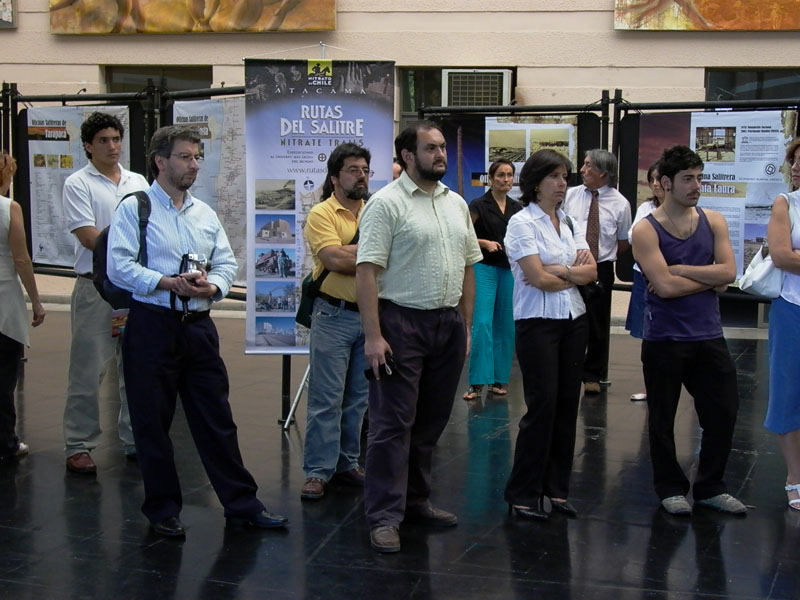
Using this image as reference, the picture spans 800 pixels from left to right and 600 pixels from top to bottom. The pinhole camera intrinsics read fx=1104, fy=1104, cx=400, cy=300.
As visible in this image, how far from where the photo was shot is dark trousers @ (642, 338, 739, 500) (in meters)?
5.41

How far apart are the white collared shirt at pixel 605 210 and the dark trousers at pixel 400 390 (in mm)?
3414

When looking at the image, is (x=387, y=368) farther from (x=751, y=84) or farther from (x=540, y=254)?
(x=751, y=84)

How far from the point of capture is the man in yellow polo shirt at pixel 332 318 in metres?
5.72

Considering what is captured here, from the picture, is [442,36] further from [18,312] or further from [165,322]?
[165,322]

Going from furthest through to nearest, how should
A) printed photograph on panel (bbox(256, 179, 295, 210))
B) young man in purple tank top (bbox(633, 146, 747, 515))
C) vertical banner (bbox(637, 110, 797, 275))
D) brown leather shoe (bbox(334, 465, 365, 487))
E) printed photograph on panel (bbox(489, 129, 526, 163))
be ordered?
1. printed photograph on panel (bbox(489, 129, 526, 163))
2. vertical banner (bbox(637, 110, 797, 275))
3. printed photograph on panel (bbox(256, 179, 295, 210))
4. brown leather shoe (bbox(334, 465, 365, 487))
5. young man in purple tank top (bbox(633, 146, 747, 515))

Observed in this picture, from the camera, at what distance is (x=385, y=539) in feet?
16.0

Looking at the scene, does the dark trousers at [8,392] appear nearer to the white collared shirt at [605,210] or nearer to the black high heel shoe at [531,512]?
the black high heel shoe at [531,512]

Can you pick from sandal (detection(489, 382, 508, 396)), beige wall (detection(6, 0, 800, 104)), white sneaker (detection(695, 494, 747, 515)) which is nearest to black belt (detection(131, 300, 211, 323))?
white sneaker (detection(695, 494, 747, 515))

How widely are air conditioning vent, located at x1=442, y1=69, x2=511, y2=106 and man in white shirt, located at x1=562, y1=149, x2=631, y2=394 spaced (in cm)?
453

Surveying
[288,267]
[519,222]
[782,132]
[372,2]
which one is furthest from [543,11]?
[519,222]

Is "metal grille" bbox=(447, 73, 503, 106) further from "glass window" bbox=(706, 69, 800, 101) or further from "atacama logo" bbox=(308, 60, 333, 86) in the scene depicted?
"atacama logo" bbox=(308, 60, 333, 86)

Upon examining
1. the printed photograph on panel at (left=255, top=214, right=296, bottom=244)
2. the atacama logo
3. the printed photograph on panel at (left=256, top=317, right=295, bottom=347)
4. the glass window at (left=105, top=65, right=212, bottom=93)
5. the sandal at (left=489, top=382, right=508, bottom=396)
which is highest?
the glass window at (left=105, top=65, right=212, bottom=93)

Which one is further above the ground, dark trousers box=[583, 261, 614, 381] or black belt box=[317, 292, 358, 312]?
black belt box=[317, 292, 358, 312]

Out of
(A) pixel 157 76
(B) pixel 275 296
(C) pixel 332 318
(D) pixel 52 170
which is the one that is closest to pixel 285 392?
(B) pixel 275 296
